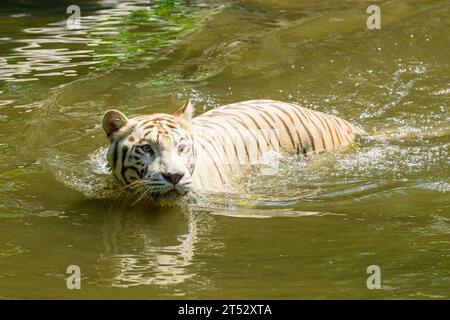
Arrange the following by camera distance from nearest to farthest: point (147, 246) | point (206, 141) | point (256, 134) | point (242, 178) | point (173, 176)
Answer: point (147, 246)
point (173, 176)
point (206, 141)
point (242, 178)
point (256, 134)

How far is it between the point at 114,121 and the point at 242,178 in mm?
864

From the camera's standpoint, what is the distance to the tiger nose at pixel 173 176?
455 centimetres

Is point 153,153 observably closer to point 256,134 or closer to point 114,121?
point 114,121

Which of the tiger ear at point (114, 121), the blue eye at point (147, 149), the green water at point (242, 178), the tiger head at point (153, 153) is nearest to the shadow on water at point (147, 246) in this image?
the green water at point (242, 178)

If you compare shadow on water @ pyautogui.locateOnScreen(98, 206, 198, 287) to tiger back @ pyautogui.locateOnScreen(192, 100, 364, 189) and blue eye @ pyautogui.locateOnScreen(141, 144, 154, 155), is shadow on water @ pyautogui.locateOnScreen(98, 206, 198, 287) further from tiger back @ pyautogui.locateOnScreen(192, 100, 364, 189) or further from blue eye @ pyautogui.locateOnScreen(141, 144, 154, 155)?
tiger back @ pyautogui.locateOnScreen(192, 100, 364, 189)

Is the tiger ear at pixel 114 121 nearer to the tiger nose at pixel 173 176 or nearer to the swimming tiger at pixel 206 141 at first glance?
A: the swimming tiger at pixel 206 141

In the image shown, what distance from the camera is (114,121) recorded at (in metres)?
4.85

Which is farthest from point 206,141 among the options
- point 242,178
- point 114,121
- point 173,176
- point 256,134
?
point 173,176

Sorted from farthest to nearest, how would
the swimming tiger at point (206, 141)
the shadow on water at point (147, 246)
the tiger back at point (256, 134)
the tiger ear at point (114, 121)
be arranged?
the tiger back at point (256, 134) < the tiger ear at point (114, 121) < the swimming tiger at point (206, 141) < the shadow on water at point (147, 246)

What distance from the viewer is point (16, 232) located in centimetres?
440
